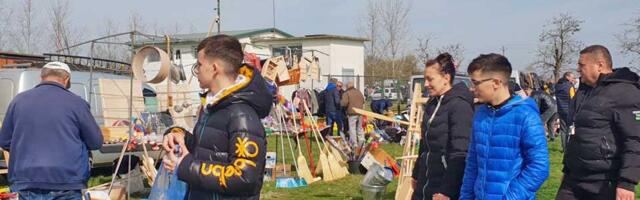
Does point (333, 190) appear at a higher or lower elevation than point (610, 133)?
lower

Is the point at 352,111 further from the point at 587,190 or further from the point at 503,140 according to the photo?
the point at 503,140

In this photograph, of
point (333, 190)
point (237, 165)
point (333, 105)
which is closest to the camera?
point (237, 165)

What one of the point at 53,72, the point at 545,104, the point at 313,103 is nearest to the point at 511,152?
the point at 53,72

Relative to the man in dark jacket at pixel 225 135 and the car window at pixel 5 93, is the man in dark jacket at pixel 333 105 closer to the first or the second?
the car window at pixel 5 93

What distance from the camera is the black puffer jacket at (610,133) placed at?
155 inches

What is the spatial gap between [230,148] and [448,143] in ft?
5.81

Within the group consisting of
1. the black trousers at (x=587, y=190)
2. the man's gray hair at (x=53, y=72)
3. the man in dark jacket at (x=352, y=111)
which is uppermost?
→ the man's gray hair at (x=53, y=72)

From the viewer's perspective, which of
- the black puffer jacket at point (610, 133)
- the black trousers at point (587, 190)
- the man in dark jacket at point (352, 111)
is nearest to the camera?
the black puffer jacket at point (610, 133)

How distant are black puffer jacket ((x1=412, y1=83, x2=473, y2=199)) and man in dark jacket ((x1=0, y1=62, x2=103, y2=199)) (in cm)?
243

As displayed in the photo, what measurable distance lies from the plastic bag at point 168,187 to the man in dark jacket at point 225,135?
9cm

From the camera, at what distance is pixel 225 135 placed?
278 centimetres

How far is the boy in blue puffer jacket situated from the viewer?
3510 millimetres

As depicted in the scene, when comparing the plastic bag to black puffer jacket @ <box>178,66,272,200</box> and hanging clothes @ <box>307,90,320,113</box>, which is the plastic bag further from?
hanging clothes @ <box>307,90,320,113</box>

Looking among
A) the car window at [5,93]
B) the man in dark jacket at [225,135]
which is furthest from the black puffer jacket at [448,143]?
the car window at [5,93]
